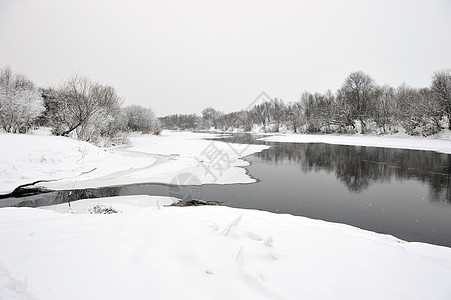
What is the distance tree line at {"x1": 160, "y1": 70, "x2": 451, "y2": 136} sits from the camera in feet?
91.7

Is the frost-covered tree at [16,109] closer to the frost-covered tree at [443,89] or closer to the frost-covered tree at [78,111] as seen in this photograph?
the frost-covered tree at [78,111]

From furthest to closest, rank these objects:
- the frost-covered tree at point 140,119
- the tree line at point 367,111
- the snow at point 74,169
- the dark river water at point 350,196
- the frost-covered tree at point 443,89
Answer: the frost-covered tree at point 140,119
the tree line at point 367,111
the frost-covered tree at point 443,89
the snow at point 74,169
the dark river water at point 350,196

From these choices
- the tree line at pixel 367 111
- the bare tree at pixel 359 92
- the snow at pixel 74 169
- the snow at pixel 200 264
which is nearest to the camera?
the snow at pixel 200 264

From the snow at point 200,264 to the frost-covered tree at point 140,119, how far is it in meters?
38.5

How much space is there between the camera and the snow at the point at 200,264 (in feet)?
6.33

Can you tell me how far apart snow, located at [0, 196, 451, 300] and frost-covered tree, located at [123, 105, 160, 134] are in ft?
126

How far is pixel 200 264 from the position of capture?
233cm

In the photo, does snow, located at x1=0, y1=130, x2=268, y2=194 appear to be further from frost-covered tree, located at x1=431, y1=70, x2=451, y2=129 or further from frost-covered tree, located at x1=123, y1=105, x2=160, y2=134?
frost-covered tree, located at x1=431, y1=70, x2=451, y2=129

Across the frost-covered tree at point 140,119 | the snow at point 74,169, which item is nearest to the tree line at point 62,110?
the snow at point 74,169

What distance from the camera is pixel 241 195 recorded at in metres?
7.84

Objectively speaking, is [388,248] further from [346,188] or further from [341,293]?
[346,188]

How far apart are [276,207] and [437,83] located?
36.7m

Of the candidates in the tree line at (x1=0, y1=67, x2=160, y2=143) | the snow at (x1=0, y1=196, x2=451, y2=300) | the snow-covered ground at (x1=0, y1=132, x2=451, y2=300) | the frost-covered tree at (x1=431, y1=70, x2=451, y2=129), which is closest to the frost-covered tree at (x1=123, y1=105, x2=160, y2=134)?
the tree line at (x1=0, y1=67, x2=160, y2=143)

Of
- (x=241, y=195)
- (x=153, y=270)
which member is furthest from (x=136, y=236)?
(x=241, y=195)
